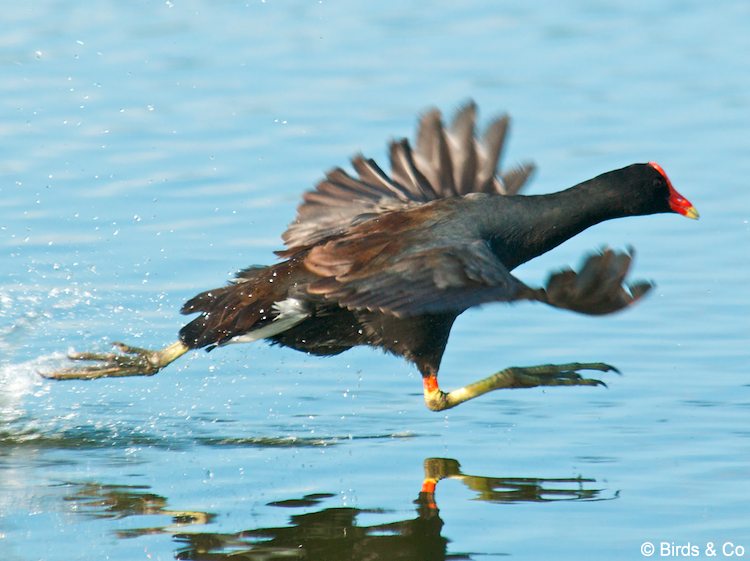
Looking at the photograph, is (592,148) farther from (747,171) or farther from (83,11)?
(83,11)

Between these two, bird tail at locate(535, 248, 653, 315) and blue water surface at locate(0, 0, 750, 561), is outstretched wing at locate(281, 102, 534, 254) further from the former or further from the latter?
bird tail at locate(535, 248, 653, 315)

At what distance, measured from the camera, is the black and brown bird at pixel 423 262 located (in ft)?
19.4

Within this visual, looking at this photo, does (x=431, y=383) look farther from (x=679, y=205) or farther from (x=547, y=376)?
(x=679, y=205)

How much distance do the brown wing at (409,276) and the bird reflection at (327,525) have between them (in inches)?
28.4

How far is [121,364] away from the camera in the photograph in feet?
24.4

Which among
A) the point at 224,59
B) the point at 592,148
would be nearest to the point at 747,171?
the point at 592,148

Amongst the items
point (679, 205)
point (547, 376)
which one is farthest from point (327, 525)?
point (679, 205)

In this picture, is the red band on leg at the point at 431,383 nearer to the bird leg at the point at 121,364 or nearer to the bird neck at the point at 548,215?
the bird neck at the point at 548,215

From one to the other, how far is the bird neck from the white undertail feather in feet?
2.70

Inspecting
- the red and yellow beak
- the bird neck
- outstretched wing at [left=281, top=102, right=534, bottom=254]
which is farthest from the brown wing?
the red and yellow beak

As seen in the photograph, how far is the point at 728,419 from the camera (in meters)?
6.98

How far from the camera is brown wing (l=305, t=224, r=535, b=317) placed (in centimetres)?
586

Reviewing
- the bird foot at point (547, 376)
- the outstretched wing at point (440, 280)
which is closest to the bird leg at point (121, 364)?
the outstretched wing at point (440, 280)

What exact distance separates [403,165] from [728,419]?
185 cm
